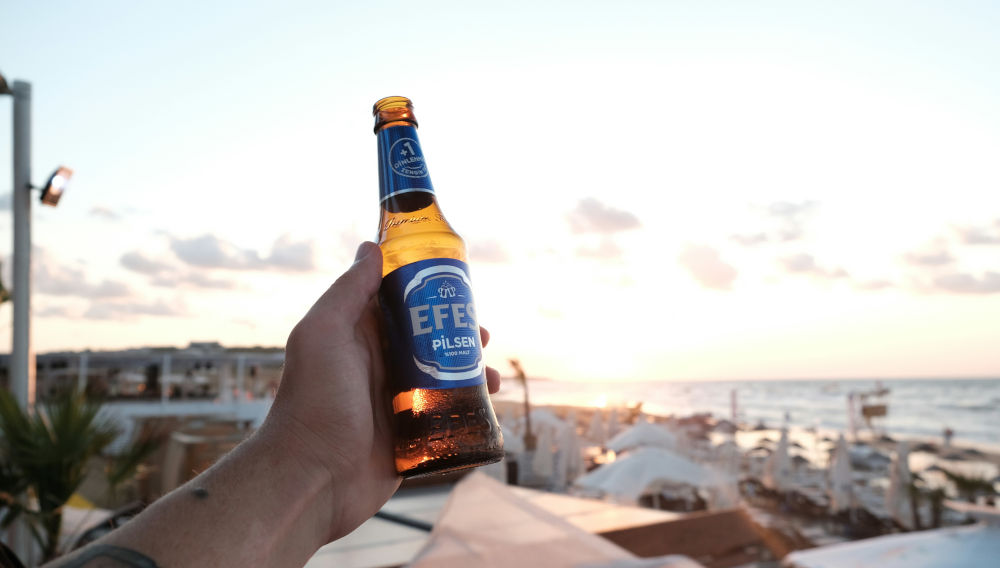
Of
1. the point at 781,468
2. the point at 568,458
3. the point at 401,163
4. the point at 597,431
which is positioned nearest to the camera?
the point at 401,163

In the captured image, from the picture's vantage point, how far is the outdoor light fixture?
168 inches

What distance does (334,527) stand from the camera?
1.13m

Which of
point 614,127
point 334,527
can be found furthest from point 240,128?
point 334,527

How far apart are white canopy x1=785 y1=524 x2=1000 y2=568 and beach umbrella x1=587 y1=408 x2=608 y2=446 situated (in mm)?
7191

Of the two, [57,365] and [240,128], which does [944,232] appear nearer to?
[240,128]

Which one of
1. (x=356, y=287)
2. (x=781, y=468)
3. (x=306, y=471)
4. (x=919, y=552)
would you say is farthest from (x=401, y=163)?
(x=781, y=468)

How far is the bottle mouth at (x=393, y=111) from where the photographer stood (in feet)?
4.59

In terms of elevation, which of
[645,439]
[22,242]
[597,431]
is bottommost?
[597,431]

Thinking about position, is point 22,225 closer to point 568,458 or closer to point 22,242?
point 22,242

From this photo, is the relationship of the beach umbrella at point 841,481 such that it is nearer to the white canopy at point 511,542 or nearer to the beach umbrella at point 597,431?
the beach umbrella at point 597,431

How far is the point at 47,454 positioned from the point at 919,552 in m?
4.89

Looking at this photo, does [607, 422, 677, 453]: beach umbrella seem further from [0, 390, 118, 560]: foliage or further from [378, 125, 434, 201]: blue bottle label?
[378, 125, 434, 201]: blue bottle label

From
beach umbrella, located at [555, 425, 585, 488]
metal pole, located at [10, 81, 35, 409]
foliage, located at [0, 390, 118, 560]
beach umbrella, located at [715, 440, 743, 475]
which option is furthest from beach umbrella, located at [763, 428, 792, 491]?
metal pole, located at [10, 81, 35, 409]

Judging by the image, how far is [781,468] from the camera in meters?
9.48
